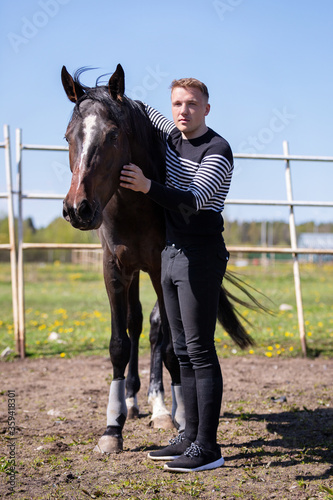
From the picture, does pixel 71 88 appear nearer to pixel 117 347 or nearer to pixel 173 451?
pixel 117 347

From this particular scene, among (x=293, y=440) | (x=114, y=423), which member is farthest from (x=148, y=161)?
(x=293, y=440)

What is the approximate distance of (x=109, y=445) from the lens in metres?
3.08

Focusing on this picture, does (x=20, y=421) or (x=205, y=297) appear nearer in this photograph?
(x=205, y=297)

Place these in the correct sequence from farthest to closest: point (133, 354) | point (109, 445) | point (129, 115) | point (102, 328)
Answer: point (102, 328) → point (133, 354) → point (109, 445) → point (129, 115)

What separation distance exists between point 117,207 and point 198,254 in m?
0.70

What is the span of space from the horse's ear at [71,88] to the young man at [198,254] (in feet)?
1.73

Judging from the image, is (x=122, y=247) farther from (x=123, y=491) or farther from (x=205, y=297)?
(x=123, y=491)

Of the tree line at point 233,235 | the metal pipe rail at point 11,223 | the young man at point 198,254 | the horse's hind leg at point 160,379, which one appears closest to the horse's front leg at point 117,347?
the horse's hind leg at point 160,379

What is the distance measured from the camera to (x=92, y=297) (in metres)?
13.3

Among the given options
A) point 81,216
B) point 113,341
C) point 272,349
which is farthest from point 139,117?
point 272,349

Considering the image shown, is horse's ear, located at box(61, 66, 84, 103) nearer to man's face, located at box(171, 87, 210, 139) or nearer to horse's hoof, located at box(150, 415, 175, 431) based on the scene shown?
man's face, located at box(171, 87, 210, 139)

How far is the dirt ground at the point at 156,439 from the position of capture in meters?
2.47

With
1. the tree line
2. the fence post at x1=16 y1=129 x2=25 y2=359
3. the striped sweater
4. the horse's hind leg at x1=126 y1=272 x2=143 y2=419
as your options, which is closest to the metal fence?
the fence post at x1=16 y1=129 x2=25 y2=359

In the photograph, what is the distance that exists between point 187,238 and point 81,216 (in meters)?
0.61
